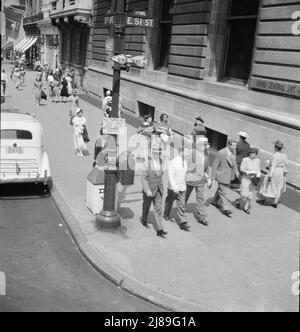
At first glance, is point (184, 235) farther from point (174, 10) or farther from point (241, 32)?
point (174, 10)

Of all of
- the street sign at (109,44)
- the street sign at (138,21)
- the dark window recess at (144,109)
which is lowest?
the dark window recess at (144,109)

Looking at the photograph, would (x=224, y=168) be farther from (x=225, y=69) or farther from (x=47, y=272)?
(x=225, y=69)

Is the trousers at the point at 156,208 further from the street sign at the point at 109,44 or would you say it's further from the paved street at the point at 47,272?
the street sign at the point at 109,44

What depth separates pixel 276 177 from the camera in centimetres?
1016

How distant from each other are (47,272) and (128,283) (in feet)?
4.62

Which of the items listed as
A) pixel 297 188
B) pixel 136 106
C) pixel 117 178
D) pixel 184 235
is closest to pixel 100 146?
pixel 117 178

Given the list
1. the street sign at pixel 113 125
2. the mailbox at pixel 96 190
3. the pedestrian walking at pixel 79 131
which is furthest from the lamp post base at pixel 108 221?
the pedestrian walking at pixel 79 131

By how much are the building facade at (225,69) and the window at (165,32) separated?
43 mm

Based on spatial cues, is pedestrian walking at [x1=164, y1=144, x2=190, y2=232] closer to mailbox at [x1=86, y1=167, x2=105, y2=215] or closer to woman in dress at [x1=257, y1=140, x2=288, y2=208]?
mailbox at [x1=86, y1=167, x2=105, y2=215]

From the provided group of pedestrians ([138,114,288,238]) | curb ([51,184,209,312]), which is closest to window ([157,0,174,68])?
group of pedestrians ([138,114,288,238])

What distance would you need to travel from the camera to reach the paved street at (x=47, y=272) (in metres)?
5.98

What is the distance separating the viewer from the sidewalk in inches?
242

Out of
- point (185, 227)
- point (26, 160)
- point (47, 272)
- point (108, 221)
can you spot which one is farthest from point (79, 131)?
A: point (47, 272)

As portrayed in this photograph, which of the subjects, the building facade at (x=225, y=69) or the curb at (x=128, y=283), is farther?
the building facade at (x=225, y=69)
